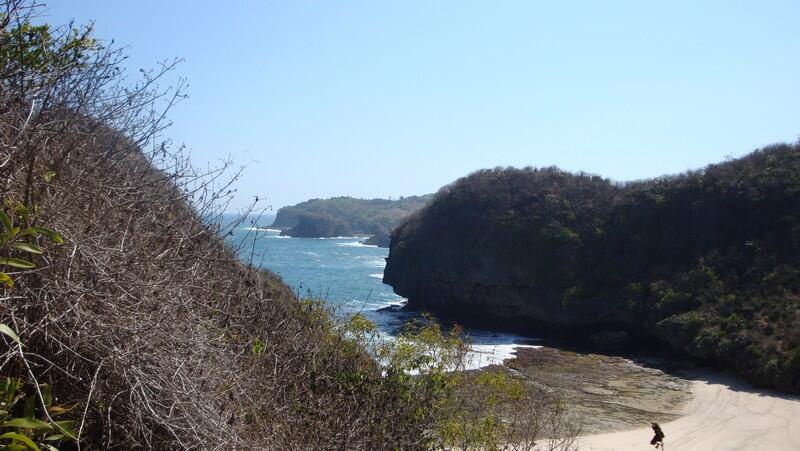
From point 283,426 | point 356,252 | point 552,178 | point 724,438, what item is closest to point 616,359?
point 724,438

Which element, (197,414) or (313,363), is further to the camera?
(313,363)

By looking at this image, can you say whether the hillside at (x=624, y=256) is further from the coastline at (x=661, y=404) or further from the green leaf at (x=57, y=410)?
the green leaf at (x=57, y=410)

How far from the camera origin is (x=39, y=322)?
2445mm

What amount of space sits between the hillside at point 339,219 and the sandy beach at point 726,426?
76168mm

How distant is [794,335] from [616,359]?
7.13 metres

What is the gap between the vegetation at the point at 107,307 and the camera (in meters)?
2.52

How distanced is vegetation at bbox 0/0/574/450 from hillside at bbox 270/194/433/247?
303ft

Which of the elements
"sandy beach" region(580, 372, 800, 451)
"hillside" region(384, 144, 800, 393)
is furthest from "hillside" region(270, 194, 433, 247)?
"sandy beach" region(580, 372, 800, 451)

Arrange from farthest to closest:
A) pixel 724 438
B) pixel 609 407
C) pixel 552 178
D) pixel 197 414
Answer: pixel 552 178 < pixel 609 407 < pixel 724 438 < pixel 197 414

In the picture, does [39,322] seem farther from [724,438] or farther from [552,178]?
[552,178]

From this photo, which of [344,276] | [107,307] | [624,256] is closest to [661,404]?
[624,256]

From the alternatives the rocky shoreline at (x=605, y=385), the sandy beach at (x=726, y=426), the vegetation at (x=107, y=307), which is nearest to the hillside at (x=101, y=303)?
the vegetation at (x=107, y=307)

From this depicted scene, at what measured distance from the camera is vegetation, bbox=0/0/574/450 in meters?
2.52

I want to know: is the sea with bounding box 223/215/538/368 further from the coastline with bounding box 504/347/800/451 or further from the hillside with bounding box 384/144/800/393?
the hillside with bounding box 384/144/800/393
